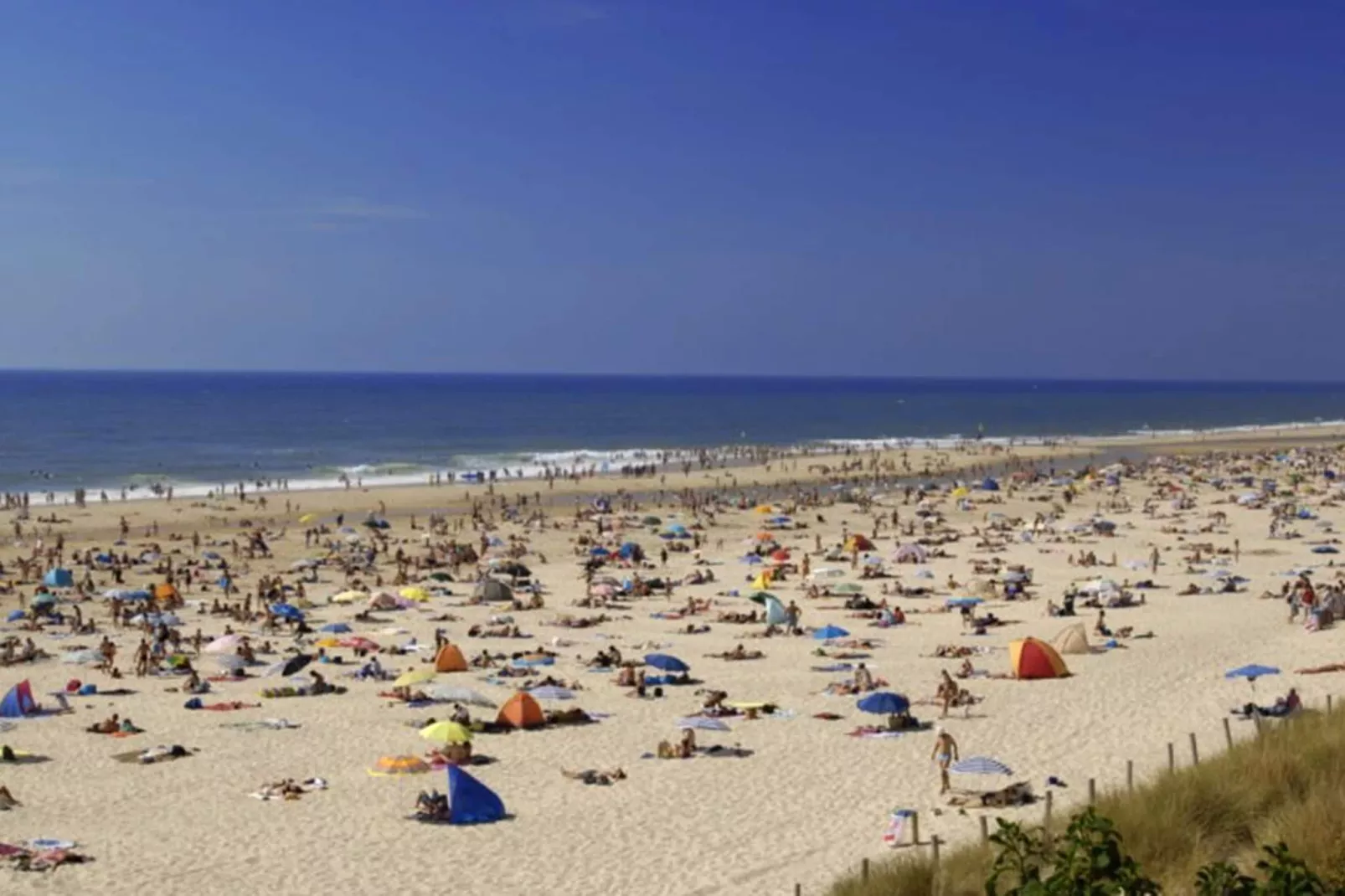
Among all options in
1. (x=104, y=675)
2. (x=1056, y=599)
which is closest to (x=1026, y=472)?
(x=1056, y=599)

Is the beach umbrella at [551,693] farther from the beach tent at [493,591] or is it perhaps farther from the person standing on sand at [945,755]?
the beach tent at [493,591]

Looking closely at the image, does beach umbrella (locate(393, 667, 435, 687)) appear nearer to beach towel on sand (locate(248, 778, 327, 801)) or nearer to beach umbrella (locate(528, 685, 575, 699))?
beach umbrella (locate(528, 685, 575, 699))

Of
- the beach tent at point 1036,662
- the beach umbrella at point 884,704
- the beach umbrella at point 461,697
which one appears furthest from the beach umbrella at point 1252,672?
the beach umbrella at point 461,697

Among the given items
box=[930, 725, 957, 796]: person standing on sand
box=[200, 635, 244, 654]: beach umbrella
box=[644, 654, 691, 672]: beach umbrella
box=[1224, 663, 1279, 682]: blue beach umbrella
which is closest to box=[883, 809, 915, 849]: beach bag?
box=[930, 725, 957, 796]: person standing on sand

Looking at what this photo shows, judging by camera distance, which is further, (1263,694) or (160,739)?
(1263,694)

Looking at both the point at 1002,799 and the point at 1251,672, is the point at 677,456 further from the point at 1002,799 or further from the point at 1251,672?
the point at 1002,799

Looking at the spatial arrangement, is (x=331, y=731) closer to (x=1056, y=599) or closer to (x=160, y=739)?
(x=160, y=739)
